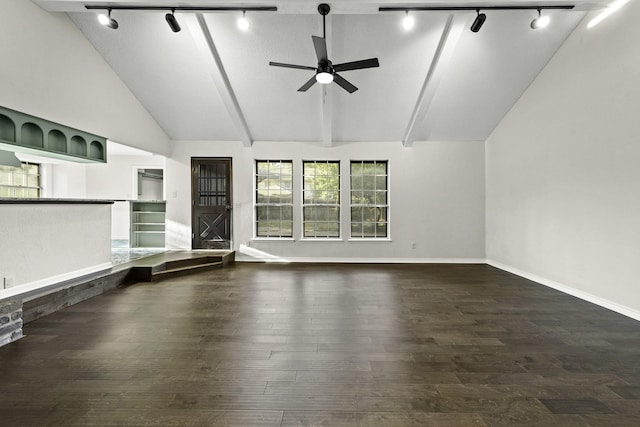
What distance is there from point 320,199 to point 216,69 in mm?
3257

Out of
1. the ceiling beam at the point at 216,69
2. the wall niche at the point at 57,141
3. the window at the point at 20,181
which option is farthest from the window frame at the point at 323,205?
the window at the point at 20,181

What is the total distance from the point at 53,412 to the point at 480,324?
345 cm

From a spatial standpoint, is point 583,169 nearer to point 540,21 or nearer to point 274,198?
point 540,21

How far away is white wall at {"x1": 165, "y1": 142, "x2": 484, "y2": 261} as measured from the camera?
627 centimetres

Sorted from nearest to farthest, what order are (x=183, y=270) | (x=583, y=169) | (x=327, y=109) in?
(x=583, y=169)
(x=183, y=270)
(x=327, y=109)

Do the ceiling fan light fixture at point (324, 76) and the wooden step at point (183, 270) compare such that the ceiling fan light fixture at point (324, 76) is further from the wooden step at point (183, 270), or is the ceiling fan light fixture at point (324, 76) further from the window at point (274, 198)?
the wooden step at point (183, 270)

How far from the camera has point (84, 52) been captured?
14.1 feet

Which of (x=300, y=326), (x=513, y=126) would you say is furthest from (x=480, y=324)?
(x=513, y=126)

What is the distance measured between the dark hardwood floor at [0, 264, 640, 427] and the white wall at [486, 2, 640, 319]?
60 centimetres

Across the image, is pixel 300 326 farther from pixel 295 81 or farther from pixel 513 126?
pixel 513 126

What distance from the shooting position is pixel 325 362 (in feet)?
7.42

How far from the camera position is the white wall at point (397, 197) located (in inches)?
247

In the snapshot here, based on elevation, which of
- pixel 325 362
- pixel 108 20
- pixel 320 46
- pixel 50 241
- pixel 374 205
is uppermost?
pixel 108 20

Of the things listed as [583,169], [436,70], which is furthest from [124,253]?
[583,169]
